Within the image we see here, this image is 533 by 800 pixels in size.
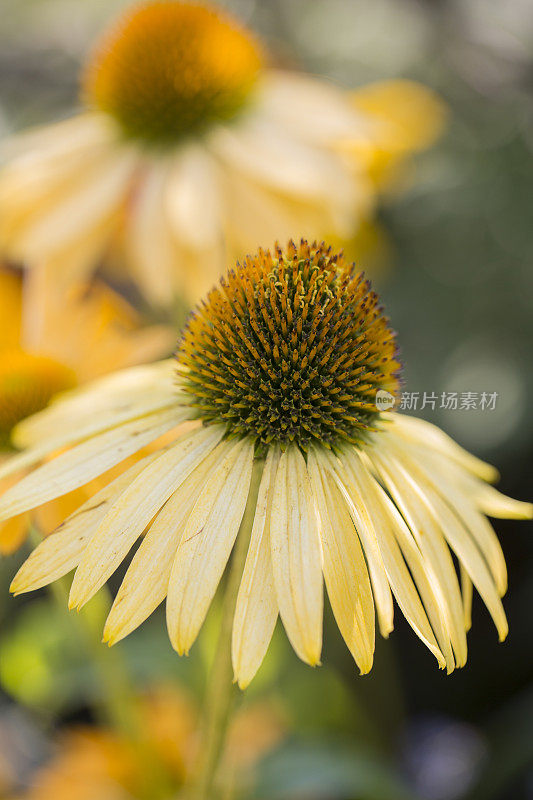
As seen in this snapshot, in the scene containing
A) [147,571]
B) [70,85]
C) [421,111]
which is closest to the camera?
[147,571]

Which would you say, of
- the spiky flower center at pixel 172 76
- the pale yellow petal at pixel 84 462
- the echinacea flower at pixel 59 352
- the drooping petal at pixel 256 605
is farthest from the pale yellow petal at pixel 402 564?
the spiky flower center at pixel 172 76

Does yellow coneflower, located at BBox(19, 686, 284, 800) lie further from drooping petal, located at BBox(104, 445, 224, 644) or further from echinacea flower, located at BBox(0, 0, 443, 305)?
echinacea flower, located at BBox(0, 0, 443, 305)

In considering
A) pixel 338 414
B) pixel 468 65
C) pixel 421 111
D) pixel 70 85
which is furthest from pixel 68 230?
pixel 468 65

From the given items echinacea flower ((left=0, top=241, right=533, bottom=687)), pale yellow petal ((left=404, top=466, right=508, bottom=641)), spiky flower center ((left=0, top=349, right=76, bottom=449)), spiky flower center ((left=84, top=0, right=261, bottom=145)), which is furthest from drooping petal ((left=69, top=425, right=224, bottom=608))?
spiky flower center ((left=84, top=0, right=261, bottom=145))

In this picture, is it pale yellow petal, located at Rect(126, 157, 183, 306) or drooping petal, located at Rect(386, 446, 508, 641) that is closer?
drooping petal, located at Rect(386, 446, 508, 641)

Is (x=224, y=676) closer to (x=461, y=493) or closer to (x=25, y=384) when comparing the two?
(x=461, y=493)

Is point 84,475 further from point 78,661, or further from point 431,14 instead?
point 431,14
